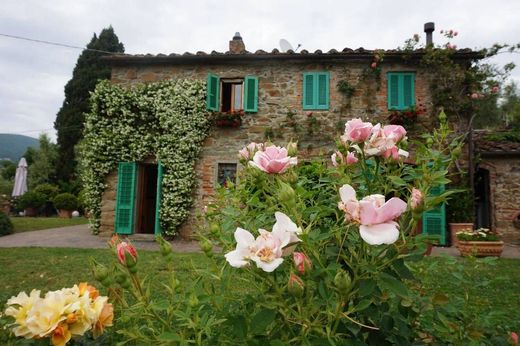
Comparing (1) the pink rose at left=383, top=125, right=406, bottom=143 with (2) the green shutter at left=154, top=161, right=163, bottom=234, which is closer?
(1) the pink rose at left=383, top=125, right=406, bottom=143

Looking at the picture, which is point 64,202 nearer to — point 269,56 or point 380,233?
point 269,56

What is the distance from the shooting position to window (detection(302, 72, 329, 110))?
9.41 meters

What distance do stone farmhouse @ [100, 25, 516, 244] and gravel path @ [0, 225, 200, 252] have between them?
0.51m

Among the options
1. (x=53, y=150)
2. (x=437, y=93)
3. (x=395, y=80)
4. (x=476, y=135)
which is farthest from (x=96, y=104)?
(x=53, y=150)

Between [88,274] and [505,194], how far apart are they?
32.0 feet

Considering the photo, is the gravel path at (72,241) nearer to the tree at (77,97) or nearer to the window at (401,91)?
the window at (401,91)

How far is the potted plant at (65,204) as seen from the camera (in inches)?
648

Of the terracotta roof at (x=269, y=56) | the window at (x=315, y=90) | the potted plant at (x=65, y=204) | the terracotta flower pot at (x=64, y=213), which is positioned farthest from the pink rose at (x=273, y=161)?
the terracotta flower pot at (x=64, y=213)

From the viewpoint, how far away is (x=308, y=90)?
9453 millimetres

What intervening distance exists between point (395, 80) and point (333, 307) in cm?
929

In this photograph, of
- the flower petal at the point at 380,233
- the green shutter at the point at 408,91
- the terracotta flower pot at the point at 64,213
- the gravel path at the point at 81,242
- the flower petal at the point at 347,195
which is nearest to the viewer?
the flower petal at the point at 380,233

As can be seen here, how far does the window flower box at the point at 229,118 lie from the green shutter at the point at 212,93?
225 mm

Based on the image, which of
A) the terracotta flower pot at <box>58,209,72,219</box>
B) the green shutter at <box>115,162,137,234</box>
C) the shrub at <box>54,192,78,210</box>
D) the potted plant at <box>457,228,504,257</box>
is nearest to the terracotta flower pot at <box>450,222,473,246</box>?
the potted plant at <box>457,228,504,257</box>

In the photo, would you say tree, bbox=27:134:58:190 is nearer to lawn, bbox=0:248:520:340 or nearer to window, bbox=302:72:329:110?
lawn, bbox=0:248:520:340
